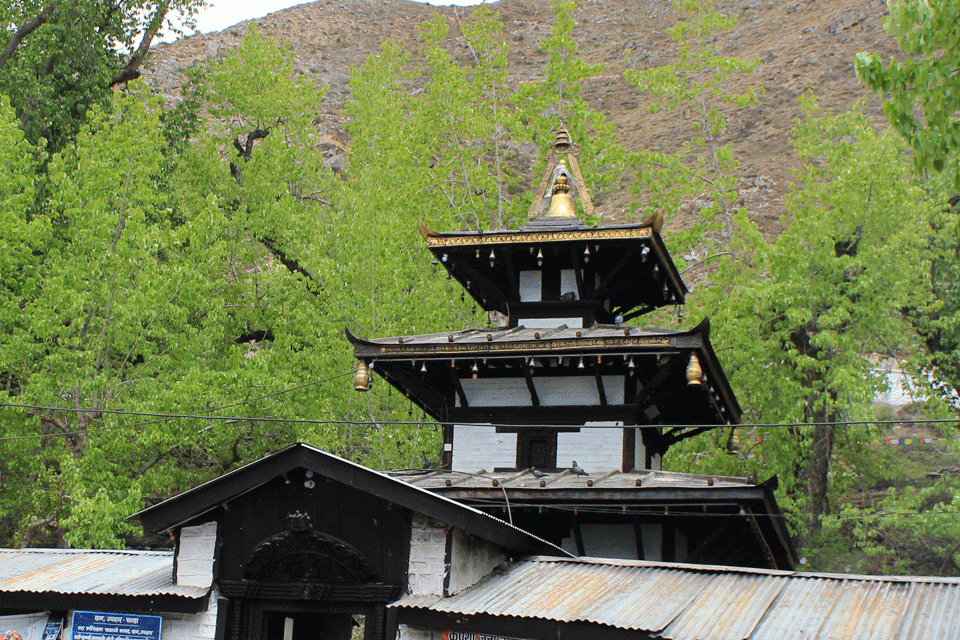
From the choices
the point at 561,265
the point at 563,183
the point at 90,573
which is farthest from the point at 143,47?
the point at 90,573

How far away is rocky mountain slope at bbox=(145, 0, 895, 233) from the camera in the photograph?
7712 centimetres

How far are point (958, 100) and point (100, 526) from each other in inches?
656

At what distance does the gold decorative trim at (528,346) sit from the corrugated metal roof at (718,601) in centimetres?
416

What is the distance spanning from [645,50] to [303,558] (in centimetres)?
10312

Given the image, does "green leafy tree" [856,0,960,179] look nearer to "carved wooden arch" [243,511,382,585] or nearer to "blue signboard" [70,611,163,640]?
"carved wooden arch" [243,511,382,585]

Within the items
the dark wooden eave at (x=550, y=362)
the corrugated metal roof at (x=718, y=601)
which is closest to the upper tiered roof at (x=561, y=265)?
the dark wooden eave at (x=550, y=362)

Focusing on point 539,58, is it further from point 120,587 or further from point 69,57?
point 120,587

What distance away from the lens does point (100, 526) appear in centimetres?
1781

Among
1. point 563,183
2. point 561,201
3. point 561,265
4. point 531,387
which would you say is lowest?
point 531,387

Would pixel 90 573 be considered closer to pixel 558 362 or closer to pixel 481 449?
pixel 481 449

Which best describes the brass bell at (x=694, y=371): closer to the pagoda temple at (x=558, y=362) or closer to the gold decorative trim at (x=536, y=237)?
the pagoda temple at (x=558, y=362)

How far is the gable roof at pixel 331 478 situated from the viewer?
31.5ft

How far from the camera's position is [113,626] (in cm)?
1055

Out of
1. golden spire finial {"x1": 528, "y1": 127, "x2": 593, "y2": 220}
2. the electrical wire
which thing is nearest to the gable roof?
the electrical wire
